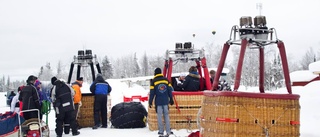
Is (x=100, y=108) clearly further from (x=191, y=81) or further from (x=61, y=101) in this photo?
(x=191, y=81)

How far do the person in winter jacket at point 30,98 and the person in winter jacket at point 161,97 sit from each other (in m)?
2.71

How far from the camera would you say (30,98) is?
1029 cm

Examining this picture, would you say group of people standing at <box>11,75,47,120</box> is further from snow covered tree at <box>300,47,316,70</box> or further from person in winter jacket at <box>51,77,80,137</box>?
snow covered tree at <box>300,47,316,70</box>

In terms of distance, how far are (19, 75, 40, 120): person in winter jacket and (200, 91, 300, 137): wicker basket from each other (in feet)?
19.8

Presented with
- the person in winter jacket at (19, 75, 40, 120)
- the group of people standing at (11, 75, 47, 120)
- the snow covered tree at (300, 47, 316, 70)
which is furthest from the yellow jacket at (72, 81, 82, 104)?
the snow covered tree at (300, 47, 316, 70)

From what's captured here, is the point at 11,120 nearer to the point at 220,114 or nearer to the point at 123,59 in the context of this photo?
the point at 220,114

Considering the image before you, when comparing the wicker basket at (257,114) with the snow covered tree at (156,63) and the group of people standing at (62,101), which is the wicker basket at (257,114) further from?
the snow covered tree at (156,63)

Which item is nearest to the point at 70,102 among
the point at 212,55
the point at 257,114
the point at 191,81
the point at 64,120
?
the point at 64,120

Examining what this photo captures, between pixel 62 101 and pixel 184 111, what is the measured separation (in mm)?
3120

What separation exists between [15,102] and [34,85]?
1.55 m

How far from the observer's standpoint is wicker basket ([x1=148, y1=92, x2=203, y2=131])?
11.3 metres

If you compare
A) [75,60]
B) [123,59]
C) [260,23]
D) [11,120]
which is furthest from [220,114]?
[123,59]

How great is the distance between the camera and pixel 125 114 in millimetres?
12586

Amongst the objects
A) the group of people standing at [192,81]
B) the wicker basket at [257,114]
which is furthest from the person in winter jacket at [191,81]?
the wicker basket at [257,114]
